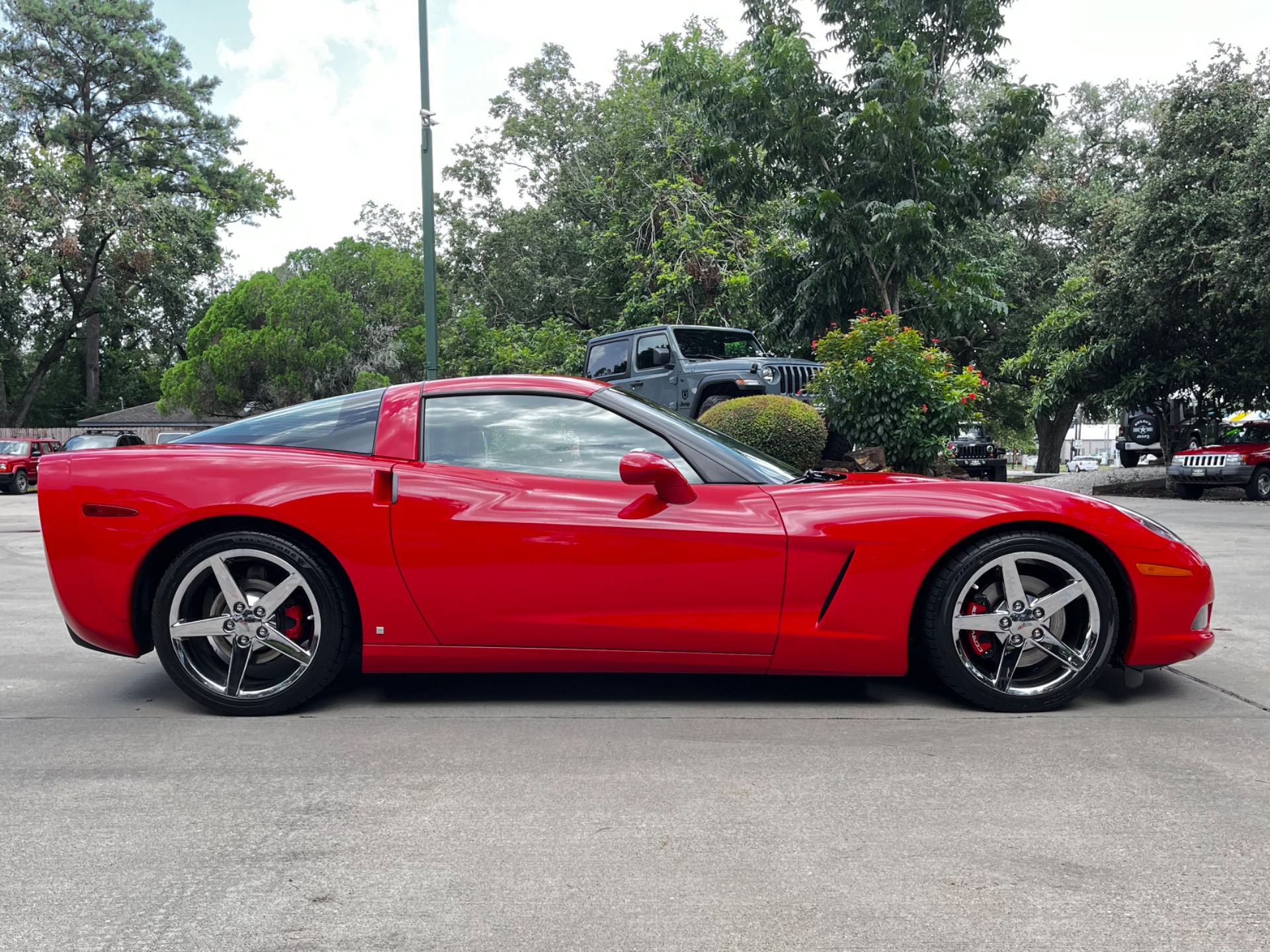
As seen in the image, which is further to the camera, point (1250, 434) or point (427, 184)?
point (1250, 434)

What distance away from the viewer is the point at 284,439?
4371 millimetres

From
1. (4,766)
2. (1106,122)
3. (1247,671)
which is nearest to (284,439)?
(4,766)

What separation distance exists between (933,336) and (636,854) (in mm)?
19982

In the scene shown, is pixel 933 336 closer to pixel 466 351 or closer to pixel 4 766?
pixel 466 351

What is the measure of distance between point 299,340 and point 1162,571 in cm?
4135

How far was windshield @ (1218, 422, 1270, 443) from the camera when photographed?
20062mm

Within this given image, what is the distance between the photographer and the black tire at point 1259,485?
18297mm

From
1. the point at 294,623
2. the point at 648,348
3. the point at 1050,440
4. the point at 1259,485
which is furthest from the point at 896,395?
the point at 1050,440

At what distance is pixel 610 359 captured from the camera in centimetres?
1602

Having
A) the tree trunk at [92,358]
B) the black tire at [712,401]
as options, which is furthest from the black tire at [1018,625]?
the tree trunk at [92,358]

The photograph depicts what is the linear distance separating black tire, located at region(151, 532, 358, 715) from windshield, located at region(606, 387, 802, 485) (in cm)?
143

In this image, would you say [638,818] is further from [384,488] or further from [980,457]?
[980,457]

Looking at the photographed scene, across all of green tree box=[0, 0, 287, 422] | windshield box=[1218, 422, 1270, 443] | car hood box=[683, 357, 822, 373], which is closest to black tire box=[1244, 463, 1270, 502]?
windshield box=[1218, 422, 1270, 443]

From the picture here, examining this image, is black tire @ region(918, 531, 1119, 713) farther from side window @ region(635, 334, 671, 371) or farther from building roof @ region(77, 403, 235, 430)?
building roof @ region(77, 403, 235, 430)
